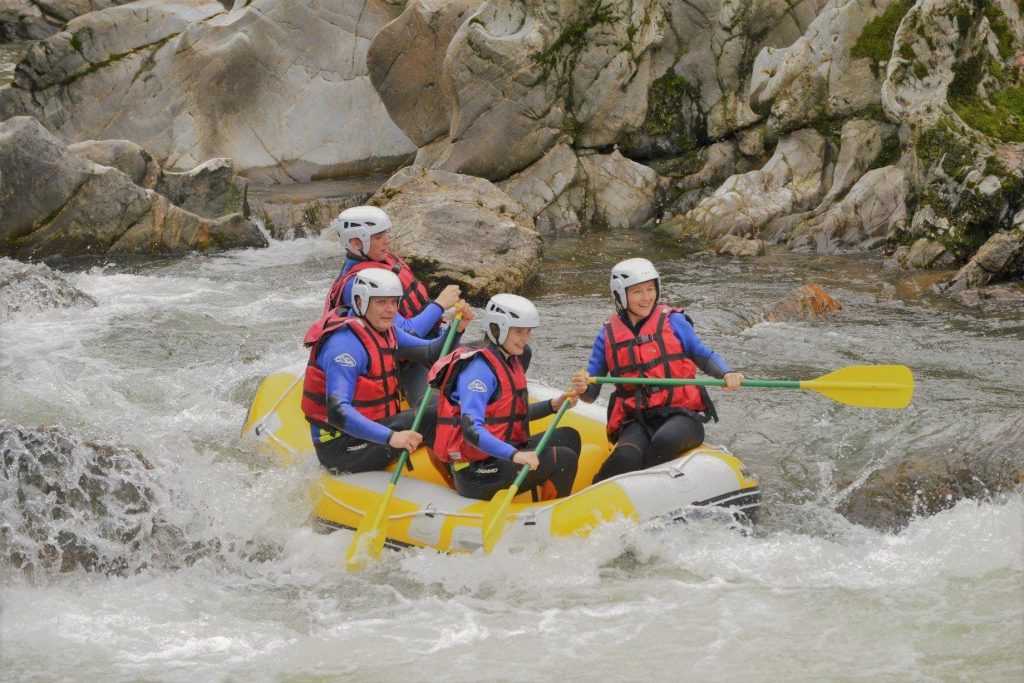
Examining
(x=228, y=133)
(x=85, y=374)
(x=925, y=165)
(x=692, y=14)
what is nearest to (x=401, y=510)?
(x=85, y=374)

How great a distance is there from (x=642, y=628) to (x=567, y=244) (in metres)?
10.6

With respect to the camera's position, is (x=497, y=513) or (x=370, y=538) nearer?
(x=497, y=513)

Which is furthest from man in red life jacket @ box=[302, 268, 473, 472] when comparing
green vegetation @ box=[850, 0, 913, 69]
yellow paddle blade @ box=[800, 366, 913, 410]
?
green vegetation @ box=[850, 0, 913, 69]

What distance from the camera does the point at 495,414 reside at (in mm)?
6297

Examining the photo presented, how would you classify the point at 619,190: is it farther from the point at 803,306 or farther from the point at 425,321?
the point at 425,321

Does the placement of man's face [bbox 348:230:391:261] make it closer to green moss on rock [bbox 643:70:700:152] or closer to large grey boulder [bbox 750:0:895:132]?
large grey boulder [bbox 750:0:895:132]

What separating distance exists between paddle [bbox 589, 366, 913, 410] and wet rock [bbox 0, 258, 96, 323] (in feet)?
25.6

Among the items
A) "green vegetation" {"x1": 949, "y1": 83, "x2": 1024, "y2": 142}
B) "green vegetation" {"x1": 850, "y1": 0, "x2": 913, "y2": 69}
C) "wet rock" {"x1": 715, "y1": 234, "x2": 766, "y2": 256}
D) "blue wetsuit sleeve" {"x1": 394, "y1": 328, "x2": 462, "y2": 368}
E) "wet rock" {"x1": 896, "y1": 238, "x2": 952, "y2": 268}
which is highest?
"green vegetation" {"x1": 850, "y1": 0, "x2": 913, "y2": 69}

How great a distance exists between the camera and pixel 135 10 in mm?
21469

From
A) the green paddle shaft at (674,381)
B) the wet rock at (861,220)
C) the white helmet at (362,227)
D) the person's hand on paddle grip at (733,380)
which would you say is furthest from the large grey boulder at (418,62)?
the person's hand on paddle grip at (733,380)

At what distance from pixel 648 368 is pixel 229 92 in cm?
1595

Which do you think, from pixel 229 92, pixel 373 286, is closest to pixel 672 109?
pixel 229 92

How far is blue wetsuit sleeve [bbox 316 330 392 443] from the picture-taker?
248 inches

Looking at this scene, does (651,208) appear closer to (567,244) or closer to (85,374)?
(567,244)
